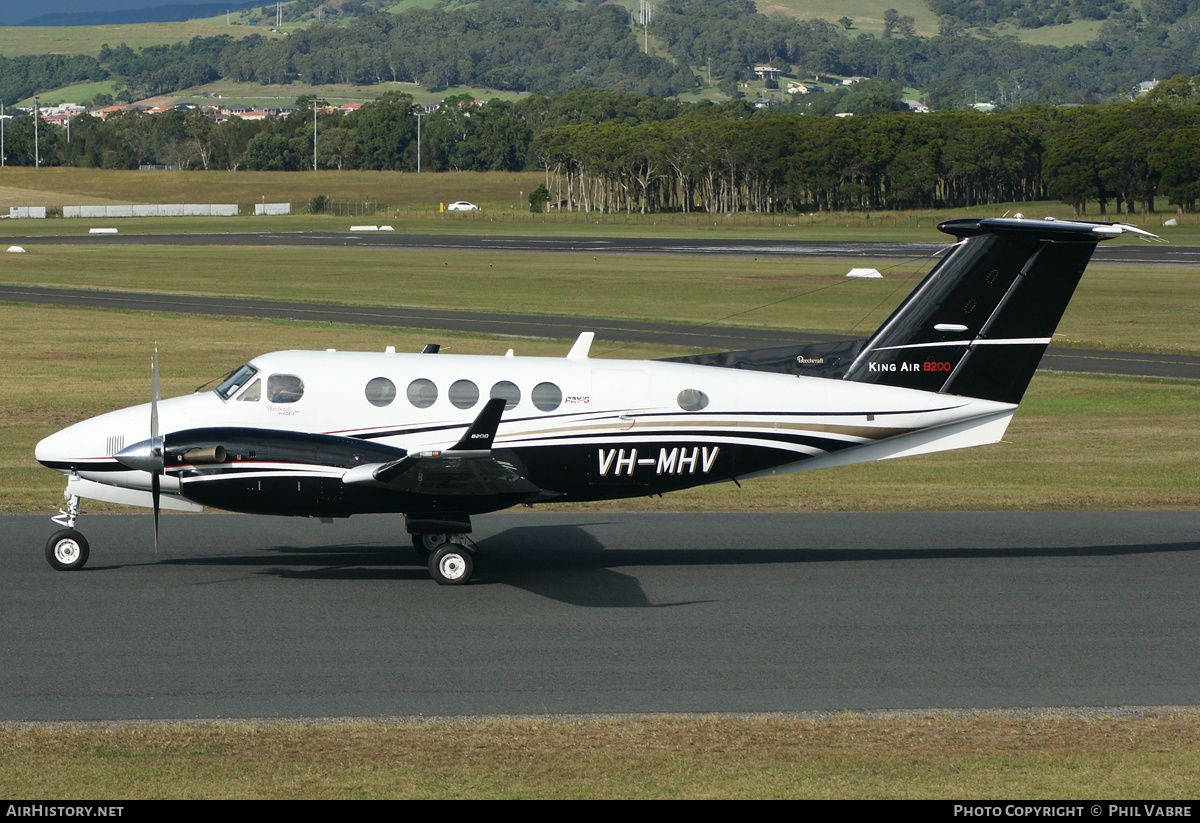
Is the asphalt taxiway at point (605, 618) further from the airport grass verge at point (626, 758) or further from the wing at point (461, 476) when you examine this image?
the wing at point (461, 476)

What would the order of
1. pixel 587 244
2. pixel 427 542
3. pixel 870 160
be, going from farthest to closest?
pixel 870 160
pixel 587 244
pixel 427 542

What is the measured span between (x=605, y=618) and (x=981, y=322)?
6954 mm

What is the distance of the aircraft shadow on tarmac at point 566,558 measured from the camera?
637 inches

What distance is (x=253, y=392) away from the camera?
627 inches

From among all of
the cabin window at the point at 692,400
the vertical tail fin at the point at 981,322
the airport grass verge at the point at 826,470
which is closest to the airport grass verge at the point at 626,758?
the cabin window at the point at 692,400

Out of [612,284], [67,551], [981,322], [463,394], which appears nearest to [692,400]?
[463,394]

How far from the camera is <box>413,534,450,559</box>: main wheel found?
54.0 ft

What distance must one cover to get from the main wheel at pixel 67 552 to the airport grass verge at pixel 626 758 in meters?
5.60

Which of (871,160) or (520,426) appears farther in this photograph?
(871,160)

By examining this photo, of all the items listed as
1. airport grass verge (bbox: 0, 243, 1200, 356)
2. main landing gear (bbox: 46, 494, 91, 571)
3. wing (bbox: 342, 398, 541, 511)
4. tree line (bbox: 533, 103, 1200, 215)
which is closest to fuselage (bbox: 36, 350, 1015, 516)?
wing (bbox: 342, 398, 541, 511)

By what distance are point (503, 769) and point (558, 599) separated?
209 inches

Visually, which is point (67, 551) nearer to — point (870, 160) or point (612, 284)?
point (612, 284)

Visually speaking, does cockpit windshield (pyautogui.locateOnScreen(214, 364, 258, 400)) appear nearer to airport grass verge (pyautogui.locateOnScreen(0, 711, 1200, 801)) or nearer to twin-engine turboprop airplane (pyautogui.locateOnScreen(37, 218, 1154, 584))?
twin-engine turboprop airplane (pyautogui.locateOnScreen(37, 218, 1154, 584))

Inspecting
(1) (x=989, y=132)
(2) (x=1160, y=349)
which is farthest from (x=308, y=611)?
(1) (x=989, y=132)
